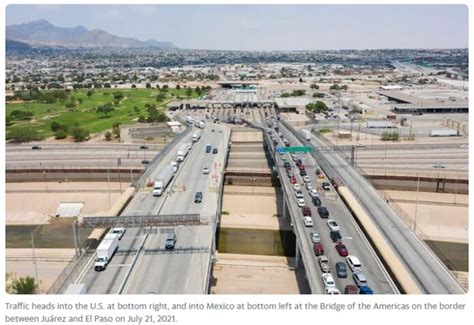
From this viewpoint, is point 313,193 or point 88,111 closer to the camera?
point 313,193

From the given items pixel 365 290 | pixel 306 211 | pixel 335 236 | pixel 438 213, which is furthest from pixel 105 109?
pixel 365 290

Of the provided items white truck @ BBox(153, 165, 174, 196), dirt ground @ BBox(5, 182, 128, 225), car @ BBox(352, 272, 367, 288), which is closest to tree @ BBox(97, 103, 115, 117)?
dirt ground @ BBox(5, 182, 128, 225)

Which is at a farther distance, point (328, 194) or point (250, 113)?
point (250, 113)

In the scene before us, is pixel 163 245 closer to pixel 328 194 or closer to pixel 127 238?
pixel 127 238

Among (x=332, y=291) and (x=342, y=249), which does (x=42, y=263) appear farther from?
(x=332, y=291)

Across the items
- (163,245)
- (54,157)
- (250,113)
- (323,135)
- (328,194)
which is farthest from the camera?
(250,113)

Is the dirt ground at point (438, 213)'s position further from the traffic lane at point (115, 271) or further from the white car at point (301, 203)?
the traffic lane at point (115, 271)
